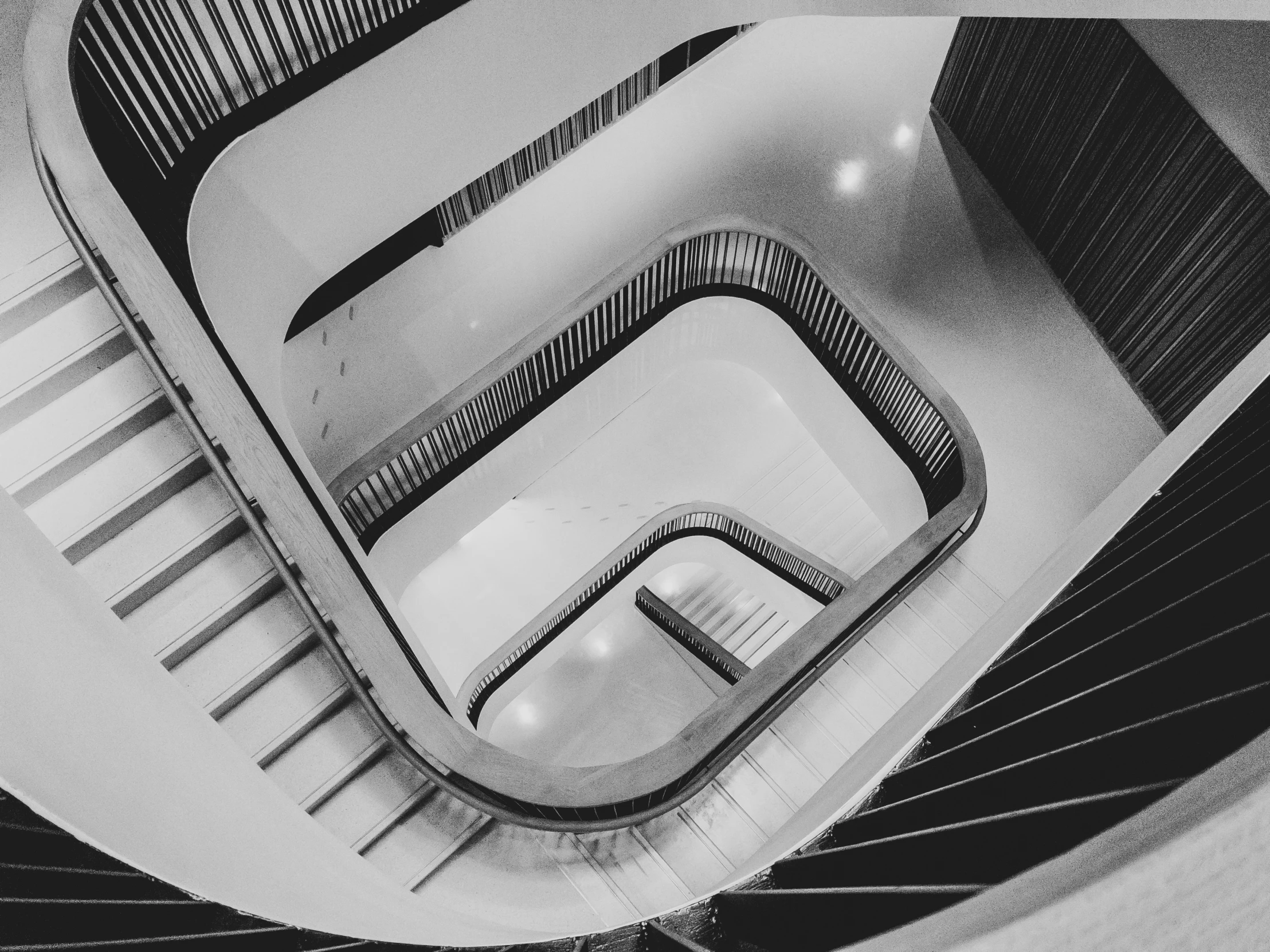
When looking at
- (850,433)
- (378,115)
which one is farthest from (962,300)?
(378,115)

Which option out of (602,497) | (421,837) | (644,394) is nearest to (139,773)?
(421,837)

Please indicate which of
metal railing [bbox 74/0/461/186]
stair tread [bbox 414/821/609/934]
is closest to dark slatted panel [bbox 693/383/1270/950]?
stair tread [bbox 414/821/609/934]

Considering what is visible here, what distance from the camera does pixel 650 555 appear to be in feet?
35.0

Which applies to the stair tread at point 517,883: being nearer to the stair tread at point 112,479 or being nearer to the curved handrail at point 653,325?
the stair tread at point 112,479

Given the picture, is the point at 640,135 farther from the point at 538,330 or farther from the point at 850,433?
the point at 850,433

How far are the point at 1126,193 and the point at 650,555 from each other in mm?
6896

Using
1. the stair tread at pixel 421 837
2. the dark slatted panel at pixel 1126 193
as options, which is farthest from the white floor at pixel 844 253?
the stair tread at pixel 421 837

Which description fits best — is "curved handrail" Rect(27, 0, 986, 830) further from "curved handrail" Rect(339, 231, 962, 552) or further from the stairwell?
"curved handrail" Rect(339, 231, 962, 552)

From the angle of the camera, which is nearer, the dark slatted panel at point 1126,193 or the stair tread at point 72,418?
the stair tread at point 72,418

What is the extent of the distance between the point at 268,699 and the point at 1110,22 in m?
6.59

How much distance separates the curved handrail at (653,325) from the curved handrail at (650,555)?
281cm

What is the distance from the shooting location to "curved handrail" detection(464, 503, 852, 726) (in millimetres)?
9281

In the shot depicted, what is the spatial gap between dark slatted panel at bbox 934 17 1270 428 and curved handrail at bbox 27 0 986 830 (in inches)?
139

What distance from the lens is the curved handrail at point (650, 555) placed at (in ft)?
30.5
